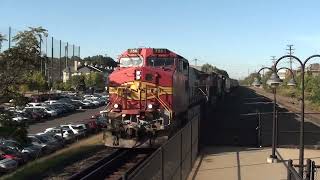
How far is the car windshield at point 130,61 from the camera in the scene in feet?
81.1

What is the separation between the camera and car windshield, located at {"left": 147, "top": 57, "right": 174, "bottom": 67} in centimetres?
2467

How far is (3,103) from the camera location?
2059cm

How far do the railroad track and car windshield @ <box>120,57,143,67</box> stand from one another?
13.3ft

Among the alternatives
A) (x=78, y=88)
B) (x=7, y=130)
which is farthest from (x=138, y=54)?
(x=78, y=88)

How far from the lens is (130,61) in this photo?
24.9 m

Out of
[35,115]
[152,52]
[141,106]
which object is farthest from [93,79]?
[141,106]

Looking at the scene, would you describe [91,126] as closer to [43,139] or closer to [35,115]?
[43,139]

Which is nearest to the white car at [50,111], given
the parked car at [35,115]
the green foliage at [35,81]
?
the parked car at [35,115]

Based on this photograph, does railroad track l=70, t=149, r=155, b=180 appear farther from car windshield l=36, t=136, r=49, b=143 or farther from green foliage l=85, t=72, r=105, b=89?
green foliage l=85, t=72, r=105, b=89

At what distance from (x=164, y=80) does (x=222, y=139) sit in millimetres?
9664

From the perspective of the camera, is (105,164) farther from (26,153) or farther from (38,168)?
(26,153)

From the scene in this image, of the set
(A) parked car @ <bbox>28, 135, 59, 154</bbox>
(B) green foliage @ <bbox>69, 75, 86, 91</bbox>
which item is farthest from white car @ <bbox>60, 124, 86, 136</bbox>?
(B) green foliage @ <bbox>69, 75, 86, 91</bbox>

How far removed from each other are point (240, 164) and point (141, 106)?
4.92 metres

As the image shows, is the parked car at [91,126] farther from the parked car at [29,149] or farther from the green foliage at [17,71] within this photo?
the green foliage at [17,71]
